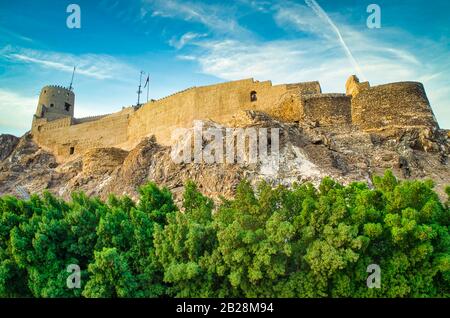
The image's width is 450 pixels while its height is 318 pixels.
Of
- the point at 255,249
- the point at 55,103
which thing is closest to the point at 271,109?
the point at 255,249

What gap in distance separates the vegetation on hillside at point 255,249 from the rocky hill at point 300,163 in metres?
7.04

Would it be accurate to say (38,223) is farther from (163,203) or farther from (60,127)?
(60,127)

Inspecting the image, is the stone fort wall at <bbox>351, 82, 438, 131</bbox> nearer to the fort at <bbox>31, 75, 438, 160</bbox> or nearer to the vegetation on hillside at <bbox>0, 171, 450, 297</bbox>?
the fort at <bbox>31, 75, 438, 160</bbox>

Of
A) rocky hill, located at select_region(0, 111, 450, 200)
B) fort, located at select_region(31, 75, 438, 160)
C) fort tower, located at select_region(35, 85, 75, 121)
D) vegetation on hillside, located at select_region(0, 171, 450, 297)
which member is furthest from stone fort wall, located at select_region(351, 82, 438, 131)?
fort tower, located at select_region(35, 85, 75, 121)

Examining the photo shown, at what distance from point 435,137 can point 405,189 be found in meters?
15.5

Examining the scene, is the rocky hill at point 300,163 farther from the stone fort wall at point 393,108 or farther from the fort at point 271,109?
the fort at point 271,109

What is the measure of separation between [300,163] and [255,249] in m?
11.4

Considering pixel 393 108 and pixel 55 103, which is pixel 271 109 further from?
pixel 55 103

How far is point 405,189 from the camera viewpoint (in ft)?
47.7

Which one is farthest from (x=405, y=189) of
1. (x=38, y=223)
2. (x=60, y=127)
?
(x=60, y=127)

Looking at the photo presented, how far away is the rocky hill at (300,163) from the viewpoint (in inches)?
934

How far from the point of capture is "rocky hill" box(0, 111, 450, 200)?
77.8ft

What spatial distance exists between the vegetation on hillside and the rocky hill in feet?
23.1
